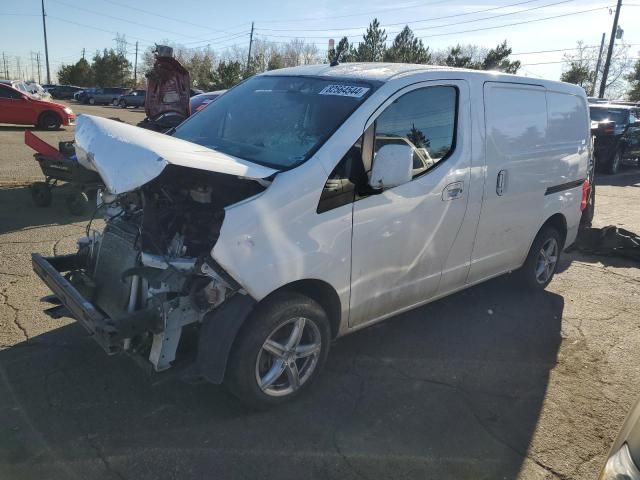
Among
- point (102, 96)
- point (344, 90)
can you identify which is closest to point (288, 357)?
point (344, 90)

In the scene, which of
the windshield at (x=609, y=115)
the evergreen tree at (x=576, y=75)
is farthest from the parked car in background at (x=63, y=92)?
the windshield at (x=609, y=115)

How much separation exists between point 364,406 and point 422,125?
6.40 ft

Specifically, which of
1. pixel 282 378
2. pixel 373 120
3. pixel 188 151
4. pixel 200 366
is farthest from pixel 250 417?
pixel 373 120

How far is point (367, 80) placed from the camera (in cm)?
358

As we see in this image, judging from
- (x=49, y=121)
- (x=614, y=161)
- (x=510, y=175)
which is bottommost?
(x=614, y=161)

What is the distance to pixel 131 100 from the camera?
141 feet

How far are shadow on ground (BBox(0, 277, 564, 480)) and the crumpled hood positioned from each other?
3.64ft

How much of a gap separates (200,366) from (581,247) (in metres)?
6.21

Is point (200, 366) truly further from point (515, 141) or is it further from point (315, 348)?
point (515, 141)

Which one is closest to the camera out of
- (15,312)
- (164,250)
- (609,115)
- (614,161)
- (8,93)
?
(164,250)

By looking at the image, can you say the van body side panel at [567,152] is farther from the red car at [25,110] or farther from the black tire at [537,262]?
the red car at [25,110]

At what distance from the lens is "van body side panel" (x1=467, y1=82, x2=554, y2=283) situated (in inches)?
167

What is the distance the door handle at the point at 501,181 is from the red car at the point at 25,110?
18.5 metres

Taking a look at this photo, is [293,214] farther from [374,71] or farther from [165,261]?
[374,71]
